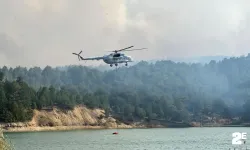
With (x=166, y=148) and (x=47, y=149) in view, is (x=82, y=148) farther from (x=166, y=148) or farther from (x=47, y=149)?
(x=166, y=148)

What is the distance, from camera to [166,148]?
4483 inches

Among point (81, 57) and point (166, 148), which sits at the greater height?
point (81, 57)

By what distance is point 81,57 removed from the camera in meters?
95.9

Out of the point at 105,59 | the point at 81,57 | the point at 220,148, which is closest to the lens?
the point at 105,59

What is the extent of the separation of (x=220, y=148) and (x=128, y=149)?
16.0 meters

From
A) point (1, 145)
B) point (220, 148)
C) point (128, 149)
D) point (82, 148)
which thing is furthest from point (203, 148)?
point (1, 145)

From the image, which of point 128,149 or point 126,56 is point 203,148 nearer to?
point 128,149

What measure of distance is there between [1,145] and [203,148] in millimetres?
73127

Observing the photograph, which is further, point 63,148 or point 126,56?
point 63,148

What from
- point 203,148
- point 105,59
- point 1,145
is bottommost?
point 203,148

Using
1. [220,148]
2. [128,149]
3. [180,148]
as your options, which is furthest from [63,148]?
[220,148]

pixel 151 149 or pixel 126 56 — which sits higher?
pixel 126 56

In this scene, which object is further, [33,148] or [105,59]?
[33,148]

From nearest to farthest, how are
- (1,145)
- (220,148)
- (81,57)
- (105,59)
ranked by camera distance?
1. (1,145)
2. (105,59)
3. (81,57)
4. (220,148)
